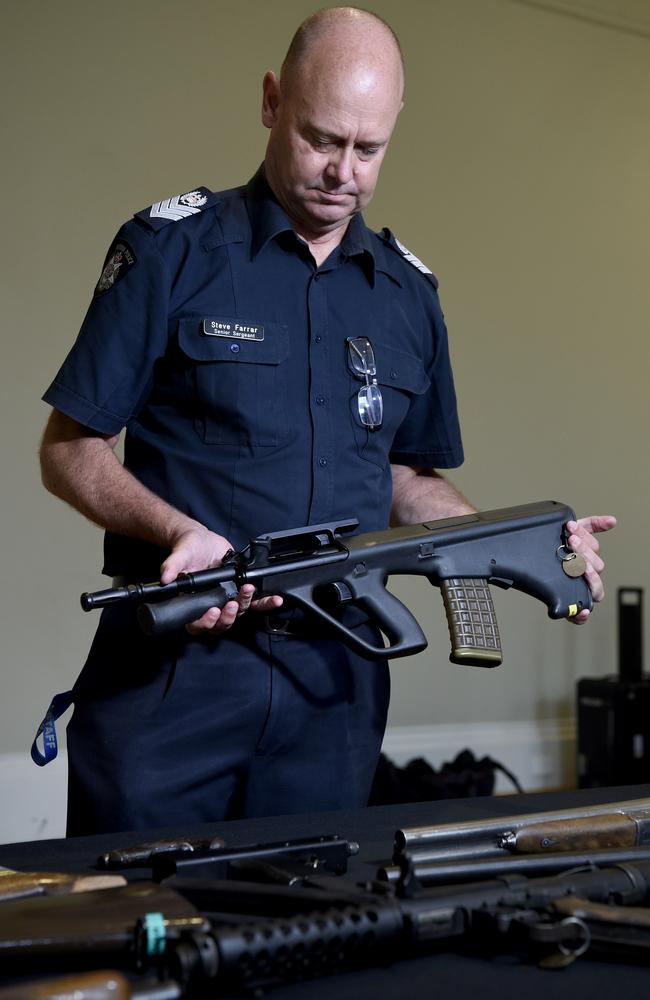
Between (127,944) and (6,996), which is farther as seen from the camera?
(127,944)

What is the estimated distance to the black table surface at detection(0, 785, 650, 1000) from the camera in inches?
33.0

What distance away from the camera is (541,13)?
438 centimetres

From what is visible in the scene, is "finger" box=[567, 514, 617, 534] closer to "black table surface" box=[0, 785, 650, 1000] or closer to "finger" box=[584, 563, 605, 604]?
"finger" box=[584, 563, 605, 604]

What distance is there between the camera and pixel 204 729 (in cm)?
151

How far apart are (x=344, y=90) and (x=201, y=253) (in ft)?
0.97

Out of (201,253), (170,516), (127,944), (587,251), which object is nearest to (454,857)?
(127,944)

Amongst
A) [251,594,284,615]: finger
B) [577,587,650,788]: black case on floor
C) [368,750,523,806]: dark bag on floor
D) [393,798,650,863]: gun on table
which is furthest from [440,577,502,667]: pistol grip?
[577,587,650,788]: black case on floor

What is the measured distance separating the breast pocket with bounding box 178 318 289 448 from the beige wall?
6.55ft

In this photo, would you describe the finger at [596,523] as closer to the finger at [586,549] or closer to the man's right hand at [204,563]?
the finger at [586,549]

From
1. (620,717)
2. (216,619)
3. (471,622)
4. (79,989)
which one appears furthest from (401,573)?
(620,717)

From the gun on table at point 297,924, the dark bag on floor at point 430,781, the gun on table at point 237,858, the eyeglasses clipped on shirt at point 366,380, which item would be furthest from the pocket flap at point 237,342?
the dark bag on floor at point 430,781

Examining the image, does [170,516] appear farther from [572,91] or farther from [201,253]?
[572,91]

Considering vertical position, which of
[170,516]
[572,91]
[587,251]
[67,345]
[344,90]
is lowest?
[170,516]

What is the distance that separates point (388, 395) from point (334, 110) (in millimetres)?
424
